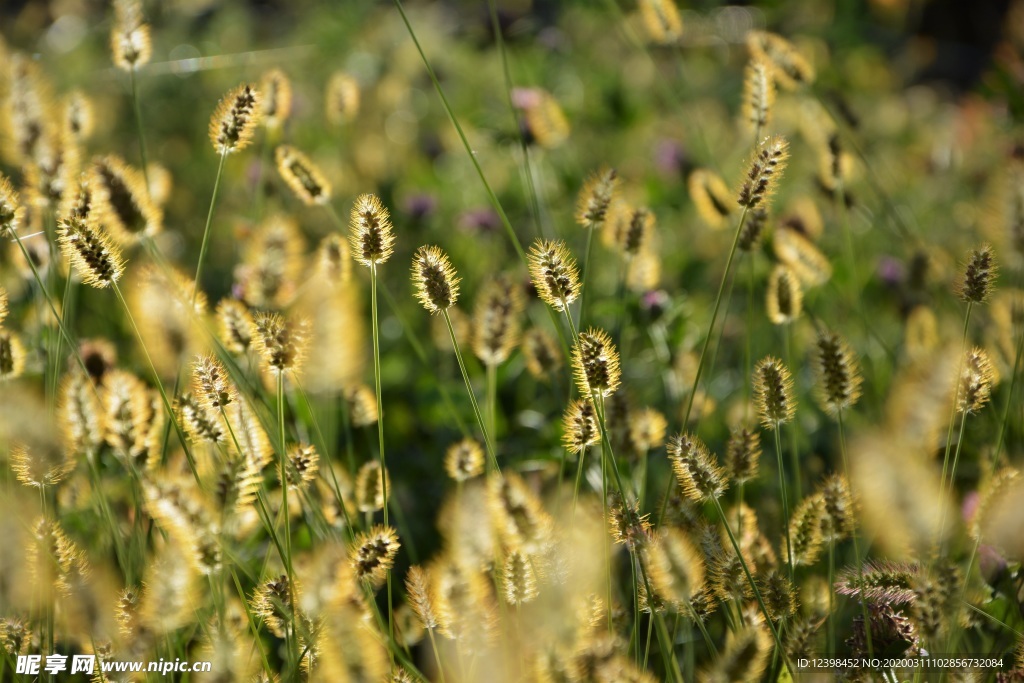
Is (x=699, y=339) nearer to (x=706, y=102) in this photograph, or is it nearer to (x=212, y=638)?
(x=212, y=638)

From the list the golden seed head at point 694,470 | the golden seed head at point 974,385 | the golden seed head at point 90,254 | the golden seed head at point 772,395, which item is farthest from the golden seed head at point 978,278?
the golden seed head at point 90,254

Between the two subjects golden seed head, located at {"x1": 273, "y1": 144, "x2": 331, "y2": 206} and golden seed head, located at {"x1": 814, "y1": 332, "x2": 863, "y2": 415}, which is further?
golden seed head, located at {"x1": 273, "y1": 144, "x2": 331, "y2": 206}

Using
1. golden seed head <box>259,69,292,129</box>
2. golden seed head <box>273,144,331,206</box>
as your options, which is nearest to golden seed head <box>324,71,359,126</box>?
golden seed head <box>259,69,292,129</box>

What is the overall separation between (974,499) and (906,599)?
269 mm

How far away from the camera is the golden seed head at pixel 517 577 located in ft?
2.68

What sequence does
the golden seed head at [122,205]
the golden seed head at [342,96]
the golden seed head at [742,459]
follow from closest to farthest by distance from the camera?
the golden seed head at [742,459]
the golden seed head at [122,205]
the golden seed head at [342,96]

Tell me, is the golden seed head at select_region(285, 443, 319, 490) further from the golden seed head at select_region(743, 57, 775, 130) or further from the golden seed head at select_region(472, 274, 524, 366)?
the golden seed head at select_region(743, 57, 775, 130)

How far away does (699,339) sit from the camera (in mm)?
1587

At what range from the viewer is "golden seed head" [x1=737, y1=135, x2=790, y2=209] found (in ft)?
2.79

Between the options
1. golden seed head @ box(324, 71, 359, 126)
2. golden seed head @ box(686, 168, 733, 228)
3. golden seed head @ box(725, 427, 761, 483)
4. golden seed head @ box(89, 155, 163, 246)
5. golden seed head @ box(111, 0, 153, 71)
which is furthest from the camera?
golden seed head @ box(324, 71, 359, 126)

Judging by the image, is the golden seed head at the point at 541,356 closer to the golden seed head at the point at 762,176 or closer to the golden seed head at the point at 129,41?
the golden seed head at the point at 762,176

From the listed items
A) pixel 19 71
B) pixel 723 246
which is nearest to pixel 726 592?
pixel 19 71

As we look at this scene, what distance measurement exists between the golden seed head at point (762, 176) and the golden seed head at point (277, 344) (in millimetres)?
415

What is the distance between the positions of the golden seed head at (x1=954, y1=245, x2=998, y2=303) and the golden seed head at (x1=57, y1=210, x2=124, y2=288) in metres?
0.77
